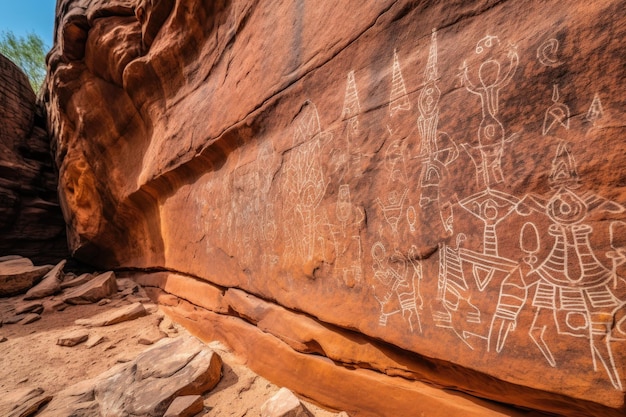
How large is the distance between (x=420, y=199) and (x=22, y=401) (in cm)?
337

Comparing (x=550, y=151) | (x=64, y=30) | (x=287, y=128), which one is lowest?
(x=550, y=151)

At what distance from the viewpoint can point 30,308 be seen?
4.30 meters

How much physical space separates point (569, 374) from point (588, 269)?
0.41 m

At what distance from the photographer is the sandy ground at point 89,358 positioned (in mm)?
2107

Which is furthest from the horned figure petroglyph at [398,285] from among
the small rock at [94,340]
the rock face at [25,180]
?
the rock face at [25,180]

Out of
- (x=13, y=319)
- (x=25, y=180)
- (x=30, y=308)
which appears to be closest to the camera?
(x=13, y=319)

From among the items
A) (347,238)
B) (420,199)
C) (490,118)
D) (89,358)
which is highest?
(490,118)

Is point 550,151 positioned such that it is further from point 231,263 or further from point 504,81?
point 231,263

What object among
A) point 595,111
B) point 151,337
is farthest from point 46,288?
point 595,111

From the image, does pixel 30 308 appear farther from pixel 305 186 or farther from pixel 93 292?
pixel 305 186

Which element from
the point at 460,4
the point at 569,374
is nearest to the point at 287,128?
the point at 460,4

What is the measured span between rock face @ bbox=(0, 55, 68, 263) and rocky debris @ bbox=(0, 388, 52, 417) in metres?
6.54

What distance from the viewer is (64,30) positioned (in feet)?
16.3

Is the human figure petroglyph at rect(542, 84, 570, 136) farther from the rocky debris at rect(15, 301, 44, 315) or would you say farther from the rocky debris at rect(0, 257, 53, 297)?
the rocky debris at rect(0, 257, 53, 297)
